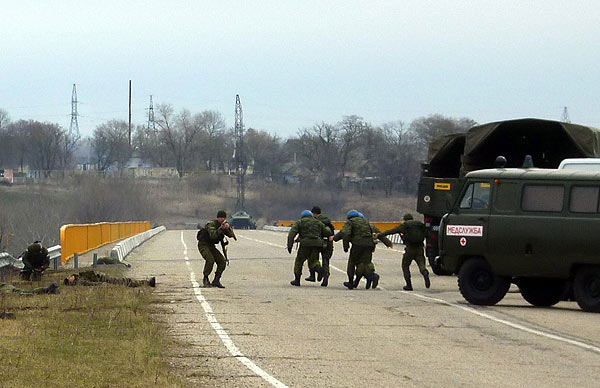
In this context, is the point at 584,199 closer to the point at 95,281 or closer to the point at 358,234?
the point at 358,234

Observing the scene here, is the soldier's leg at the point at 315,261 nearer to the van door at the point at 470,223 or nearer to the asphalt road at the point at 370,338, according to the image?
the asphalt road at the point at 370,338

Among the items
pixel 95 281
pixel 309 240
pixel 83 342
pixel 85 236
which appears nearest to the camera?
pixel 83 342

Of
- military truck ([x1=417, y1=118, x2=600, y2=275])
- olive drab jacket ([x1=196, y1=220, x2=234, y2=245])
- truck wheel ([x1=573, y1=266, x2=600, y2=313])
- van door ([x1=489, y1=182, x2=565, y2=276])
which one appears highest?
military truck ([x1=417, y1=118, x2=600, y2=275])

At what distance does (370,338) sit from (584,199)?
640 centimetres

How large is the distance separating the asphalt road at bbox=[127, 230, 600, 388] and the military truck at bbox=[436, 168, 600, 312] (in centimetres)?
50

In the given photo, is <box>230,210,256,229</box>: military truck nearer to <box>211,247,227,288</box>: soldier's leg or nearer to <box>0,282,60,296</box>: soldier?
<box>211,247,227,288</box>: soldier's leg

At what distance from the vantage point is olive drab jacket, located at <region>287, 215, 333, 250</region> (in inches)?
962

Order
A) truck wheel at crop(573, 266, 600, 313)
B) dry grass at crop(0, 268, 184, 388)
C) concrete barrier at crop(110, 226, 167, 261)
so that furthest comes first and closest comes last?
concrete barrier at crop(110, 226, 167, 261)
truck wheel at crop(573, 266, 600, 313)
dry grass at crop(0, 268, 184, 388)

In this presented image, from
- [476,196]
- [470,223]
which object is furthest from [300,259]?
[476,196]

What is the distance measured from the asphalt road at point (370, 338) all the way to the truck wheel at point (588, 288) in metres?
0.27

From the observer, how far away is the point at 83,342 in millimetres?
13500

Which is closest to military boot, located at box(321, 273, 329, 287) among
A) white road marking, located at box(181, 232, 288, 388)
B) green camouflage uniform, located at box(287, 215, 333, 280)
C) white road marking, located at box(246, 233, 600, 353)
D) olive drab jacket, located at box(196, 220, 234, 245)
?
green camouflage uniform, located at box(287, 215, 333, 280)

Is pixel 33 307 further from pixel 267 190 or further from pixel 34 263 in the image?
pixel 267 190

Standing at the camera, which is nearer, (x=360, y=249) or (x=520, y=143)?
(x=360, y=249)
